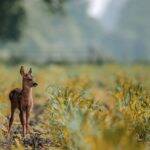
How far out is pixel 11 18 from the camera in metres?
46.5

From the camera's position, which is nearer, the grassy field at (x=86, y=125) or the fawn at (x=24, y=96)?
the grassy field at (x=86, y=125)

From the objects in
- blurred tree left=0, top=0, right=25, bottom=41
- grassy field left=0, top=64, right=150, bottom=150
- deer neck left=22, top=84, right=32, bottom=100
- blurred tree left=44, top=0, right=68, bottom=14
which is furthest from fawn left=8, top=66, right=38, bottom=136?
blurred tree left=0, top=0, right=25, bottom=41

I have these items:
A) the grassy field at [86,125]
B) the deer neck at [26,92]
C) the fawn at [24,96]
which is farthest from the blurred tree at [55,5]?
the deer neck at [26,92]

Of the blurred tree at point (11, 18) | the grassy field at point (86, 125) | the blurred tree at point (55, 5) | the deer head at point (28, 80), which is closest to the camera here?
the grassy field at point (86, 125)

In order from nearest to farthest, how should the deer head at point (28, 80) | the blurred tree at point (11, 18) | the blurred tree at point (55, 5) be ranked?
1. the deer head at point (28, 80)
2. the blurred tree at point (55, 5)
3. the blurred tree at point (11, 18)

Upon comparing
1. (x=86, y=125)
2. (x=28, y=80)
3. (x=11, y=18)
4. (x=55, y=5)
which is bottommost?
(x=86, y=125)

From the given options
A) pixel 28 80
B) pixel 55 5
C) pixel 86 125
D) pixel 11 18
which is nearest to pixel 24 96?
pixel 28 80

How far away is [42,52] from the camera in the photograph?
13362 cm

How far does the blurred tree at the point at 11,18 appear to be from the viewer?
134 ft

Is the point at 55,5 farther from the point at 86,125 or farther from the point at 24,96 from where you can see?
the point at 86,125

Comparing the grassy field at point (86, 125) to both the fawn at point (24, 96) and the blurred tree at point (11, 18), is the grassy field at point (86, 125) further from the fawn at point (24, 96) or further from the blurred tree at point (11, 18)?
the blurred tree at point (11, 18)

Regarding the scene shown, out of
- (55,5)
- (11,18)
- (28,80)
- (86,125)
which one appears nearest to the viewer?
(86,125)

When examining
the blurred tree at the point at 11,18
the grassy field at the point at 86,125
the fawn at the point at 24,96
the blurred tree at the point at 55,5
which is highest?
the blurred tree at the point at 11,18

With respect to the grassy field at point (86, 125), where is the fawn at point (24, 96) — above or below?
above
